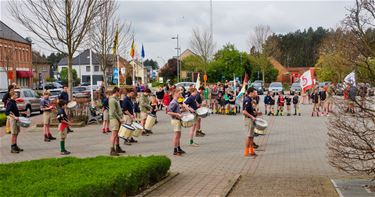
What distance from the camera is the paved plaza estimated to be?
8891 mm

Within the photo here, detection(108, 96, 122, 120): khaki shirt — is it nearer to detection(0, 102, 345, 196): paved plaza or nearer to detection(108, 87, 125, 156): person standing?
detection(108, 87, 125, 156): person standing

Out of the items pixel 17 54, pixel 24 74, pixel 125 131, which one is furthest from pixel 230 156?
pixel 24 74

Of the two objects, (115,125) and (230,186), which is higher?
(115,125)

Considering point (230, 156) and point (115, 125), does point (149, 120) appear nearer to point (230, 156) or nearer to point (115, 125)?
point (115, 125)

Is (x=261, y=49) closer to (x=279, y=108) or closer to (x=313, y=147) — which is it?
(x=279, y=108)

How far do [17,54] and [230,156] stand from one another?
59429mm

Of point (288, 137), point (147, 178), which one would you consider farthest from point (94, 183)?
point (288, 137)

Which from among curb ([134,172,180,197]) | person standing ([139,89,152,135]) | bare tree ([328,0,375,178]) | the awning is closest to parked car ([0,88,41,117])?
person standing ([139,89,152,135])

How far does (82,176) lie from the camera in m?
7.47

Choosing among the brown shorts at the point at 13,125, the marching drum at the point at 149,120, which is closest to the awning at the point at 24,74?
the marching drum at the point at 149,120

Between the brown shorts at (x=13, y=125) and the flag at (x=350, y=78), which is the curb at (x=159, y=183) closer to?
the flag at (x=350, y=78)

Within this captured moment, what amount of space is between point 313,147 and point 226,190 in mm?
7068

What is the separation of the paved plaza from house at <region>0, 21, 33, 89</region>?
38296mm

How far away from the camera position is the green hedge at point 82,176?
6.46 m
